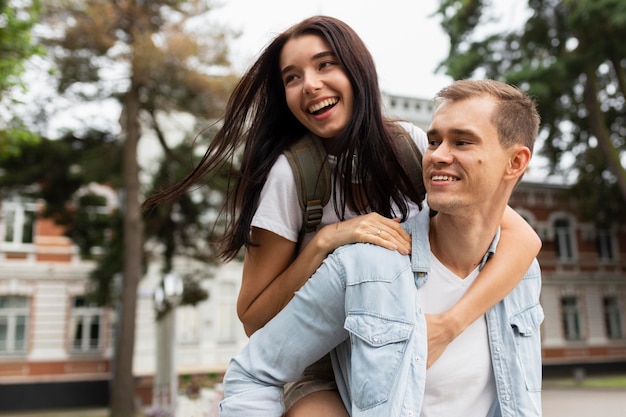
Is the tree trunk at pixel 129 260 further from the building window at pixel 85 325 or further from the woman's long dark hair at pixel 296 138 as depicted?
the woman's long dark hair at pixel 296 138

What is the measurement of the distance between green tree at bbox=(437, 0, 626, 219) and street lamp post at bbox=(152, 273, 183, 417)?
30.1 ft

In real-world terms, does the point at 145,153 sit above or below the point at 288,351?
above

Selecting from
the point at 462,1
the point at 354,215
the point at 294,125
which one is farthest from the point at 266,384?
the point at 462,1

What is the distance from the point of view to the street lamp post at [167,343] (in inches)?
522

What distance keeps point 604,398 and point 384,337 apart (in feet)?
60.6

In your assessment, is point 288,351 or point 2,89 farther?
point 2,89

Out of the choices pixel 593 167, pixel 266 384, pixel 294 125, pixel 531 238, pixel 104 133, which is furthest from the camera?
pixel 593 167

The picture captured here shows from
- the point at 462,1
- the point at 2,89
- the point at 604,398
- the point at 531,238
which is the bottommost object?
the point at 604,398

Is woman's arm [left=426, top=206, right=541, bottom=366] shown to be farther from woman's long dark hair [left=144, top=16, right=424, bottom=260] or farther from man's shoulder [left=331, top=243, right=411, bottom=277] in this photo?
woman's long dark hair [left=144, top=16, right=424, bottom=260]

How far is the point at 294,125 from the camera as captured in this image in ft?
7.45

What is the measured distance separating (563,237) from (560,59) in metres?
14.4

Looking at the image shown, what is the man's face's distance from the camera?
169 cm

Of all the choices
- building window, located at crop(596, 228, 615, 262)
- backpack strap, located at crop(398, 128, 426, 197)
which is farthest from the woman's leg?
building window, located at crop(596, 228, 615, 262)

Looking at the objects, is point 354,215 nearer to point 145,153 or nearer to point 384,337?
point 384,337
